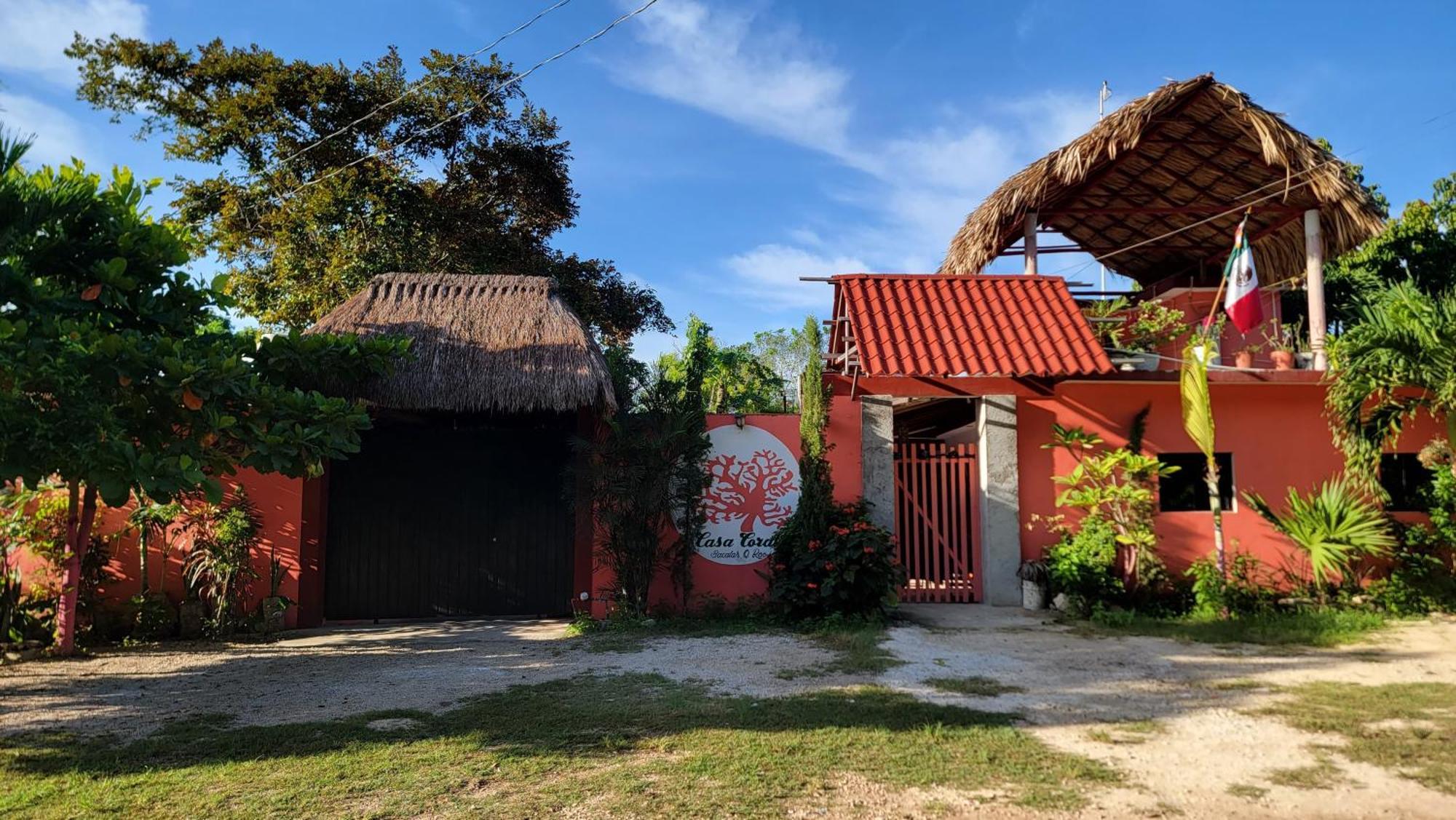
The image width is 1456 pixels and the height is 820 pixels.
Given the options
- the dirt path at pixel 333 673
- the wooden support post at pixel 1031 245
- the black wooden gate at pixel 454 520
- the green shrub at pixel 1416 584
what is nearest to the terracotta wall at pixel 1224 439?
the green shrub at pixel 1416 584

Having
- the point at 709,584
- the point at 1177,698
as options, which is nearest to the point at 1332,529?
the point at 1177,698

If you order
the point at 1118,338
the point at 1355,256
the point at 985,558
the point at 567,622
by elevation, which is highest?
the point at 1355,256

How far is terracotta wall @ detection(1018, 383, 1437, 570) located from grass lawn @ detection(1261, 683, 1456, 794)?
11.6ft

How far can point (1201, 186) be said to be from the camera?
11.0 meters

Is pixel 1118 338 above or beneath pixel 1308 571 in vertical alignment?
above

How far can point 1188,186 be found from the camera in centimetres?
1111

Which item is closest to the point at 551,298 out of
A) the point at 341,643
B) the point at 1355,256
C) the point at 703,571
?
the point at 703,571

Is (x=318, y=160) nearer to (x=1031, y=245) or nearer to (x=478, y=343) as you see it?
(x=478, y=343)

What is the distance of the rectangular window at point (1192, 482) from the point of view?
30.6 ft

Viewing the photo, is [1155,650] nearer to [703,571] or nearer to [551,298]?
[703,571]

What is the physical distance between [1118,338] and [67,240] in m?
9.50

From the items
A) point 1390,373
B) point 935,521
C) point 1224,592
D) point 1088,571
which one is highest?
point 1390,373

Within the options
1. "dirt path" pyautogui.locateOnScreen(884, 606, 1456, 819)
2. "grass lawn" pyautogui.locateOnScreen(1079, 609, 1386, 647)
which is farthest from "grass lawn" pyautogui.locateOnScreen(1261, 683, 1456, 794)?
"grass lawn" pyautogui.locateOnScreen(1079, 609, 1386, 647)

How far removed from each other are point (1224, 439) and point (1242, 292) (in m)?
1.59
